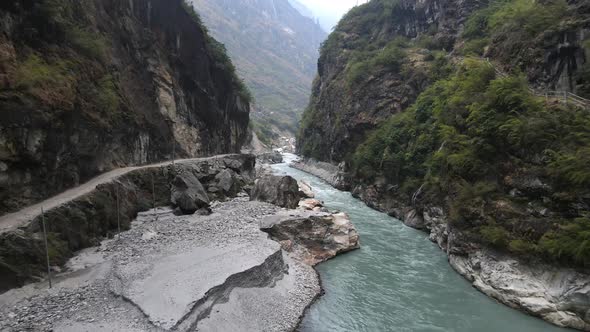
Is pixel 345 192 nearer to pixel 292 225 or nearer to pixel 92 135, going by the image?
pixel 292 225

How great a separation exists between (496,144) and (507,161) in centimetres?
120

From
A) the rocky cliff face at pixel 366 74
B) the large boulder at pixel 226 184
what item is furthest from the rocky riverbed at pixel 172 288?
the rocky cliff face at pixel 366 74

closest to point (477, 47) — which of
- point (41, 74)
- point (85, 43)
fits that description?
point (85, 43)

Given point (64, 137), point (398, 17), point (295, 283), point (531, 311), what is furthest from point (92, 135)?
point (398, 17)

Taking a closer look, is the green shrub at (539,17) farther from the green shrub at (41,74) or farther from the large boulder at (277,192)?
the green shrub at (41,74)

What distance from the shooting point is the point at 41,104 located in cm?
1472

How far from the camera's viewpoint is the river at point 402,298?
12.8 metres

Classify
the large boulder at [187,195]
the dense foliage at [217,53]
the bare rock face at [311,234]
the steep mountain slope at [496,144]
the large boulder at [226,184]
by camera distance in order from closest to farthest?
the steep mountain slope at [496,144], the bare rock face at [311,234], the large boulder at [187,195], the large boulder at [226,184], the dense foliage at [217,53]

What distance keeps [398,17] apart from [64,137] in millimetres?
53699

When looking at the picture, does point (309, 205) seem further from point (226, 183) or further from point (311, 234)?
point (226, 183)

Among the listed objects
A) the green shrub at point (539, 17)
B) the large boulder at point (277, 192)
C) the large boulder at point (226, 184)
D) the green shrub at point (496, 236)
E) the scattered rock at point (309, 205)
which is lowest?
the large boulder at point (226, 184)

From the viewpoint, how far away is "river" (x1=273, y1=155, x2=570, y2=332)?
41.8ft

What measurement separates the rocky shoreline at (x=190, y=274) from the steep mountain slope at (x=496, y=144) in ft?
24.5

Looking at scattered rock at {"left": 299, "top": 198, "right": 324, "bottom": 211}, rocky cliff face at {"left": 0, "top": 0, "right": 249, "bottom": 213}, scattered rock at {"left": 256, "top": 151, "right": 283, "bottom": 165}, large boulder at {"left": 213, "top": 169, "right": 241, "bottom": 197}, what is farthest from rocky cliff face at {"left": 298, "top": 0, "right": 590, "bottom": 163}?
large boulder at {"left": 213, "top": 169, "right": 241, "bottom": 197}
